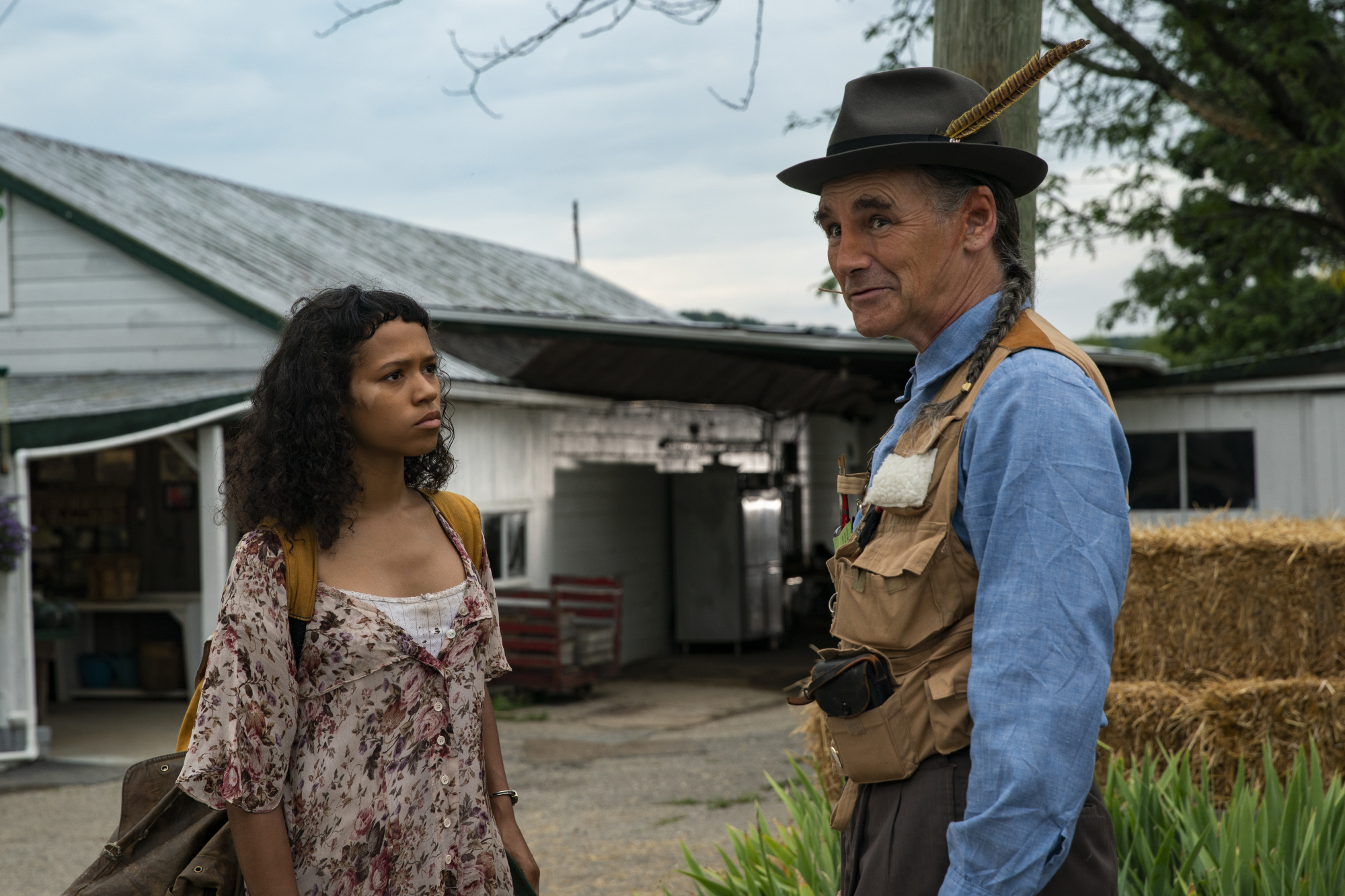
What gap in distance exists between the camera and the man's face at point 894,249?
1823 mm

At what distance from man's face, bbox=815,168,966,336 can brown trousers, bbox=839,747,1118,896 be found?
0.64m

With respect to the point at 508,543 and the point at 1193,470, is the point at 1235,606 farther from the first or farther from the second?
the point at 508,543

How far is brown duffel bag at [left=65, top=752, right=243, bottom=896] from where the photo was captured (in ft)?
7.32

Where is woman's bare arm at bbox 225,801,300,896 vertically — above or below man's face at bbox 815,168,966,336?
below

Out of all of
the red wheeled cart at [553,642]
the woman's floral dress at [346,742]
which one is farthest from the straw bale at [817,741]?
the red wheeled cart at [553,642]

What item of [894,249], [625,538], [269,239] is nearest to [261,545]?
[894,249]

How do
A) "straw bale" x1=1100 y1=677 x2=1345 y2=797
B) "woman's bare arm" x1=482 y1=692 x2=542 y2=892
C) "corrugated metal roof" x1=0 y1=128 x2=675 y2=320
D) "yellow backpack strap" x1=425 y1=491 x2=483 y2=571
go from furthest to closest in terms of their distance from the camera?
"corrugated metal roof" x1=0 y1=128 x2=675 y2=320
"straw bale" x1=1100 y1=677 x2=1345 y2=797
"yellow backpack strap" x1=425 y1=491 x2=483 y2=571
"woman's bare arm" x1=482 y1=692 x2=542 y2=892

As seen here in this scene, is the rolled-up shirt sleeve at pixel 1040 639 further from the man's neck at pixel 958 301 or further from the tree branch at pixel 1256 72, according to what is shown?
the tree branch at pixel 1256 72

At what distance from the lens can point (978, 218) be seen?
1847mm

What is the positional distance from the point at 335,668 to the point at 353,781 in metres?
0.21

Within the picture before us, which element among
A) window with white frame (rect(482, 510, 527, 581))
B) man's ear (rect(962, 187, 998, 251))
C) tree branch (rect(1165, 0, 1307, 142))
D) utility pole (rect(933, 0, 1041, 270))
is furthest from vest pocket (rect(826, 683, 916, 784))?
window with white frame (rect(482, 510, 527, 581))

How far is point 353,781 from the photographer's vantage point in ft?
7.52

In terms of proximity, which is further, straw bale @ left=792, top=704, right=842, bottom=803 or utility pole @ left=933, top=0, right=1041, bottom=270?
straw bale @ left=792, top=704, right=842, bottom=803

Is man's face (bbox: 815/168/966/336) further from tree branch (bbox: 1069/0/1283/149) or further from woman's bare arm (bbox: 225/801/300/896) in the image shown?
tree branch (bbox: 1069/0/1283/149)
